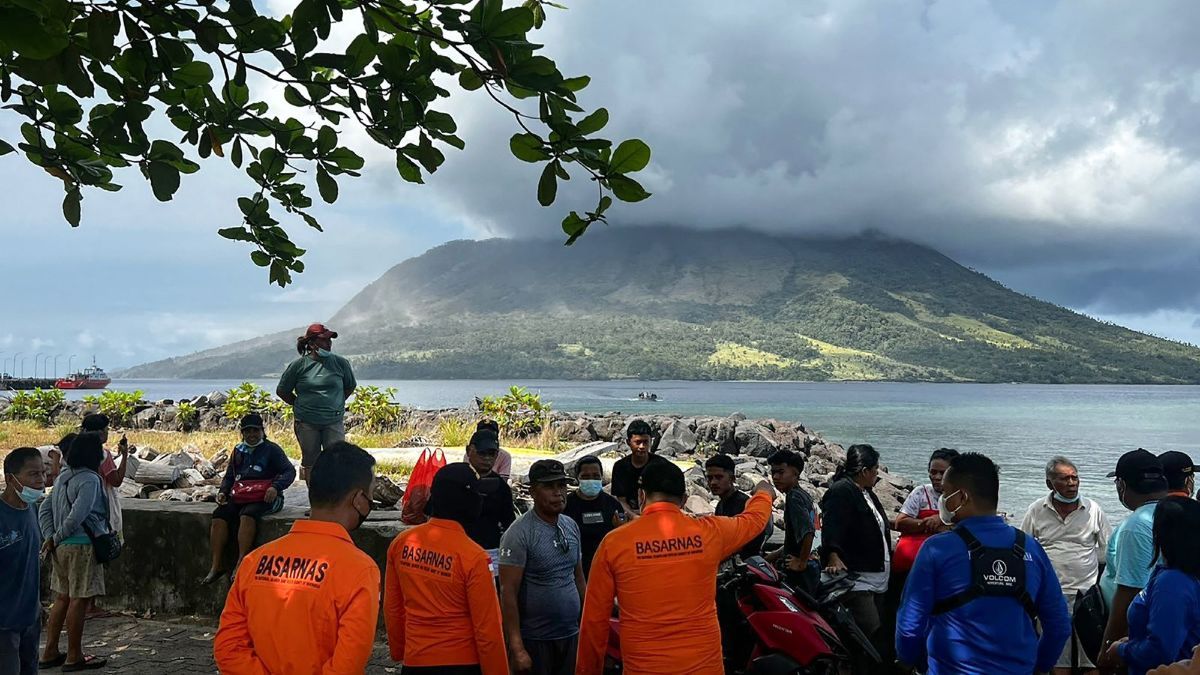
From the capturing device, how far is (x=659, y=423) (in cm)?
3023

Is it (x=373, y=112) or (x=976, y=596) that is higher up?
(x=373, y=112)

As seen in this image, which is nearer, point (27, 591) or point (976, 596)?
point (976, 596)

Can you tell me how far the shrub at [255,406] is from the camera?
71.8 ft

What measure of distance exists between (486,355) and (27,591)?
637ft

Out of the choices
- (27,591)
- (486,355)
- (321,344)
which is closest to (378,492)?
(321,344)

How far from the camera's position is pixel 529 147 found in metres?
2.65

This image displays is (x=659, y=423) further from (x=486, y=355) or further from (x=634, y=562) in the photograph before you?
(x=486, y=355)

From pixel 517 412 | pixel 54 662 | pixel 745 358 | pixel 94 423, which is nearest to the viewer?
pixel 54 662

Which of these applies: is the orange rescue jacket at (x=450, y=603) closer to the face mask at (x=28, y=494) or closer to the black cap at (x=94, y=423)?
the face mask at (x=28, y=494)

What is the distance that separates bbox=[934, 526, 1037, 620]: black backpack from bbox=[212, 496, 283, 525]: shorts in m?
5.32

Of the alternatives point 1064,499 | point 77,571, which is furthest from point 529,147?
point 77,571

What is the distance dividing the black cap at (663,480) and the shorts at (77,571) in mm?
4131

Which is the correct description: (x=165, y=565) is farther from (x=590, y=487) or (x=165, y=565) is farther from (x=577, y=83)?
(x=577, y=83)

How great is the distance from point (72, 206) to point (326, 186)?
1.13 meters
